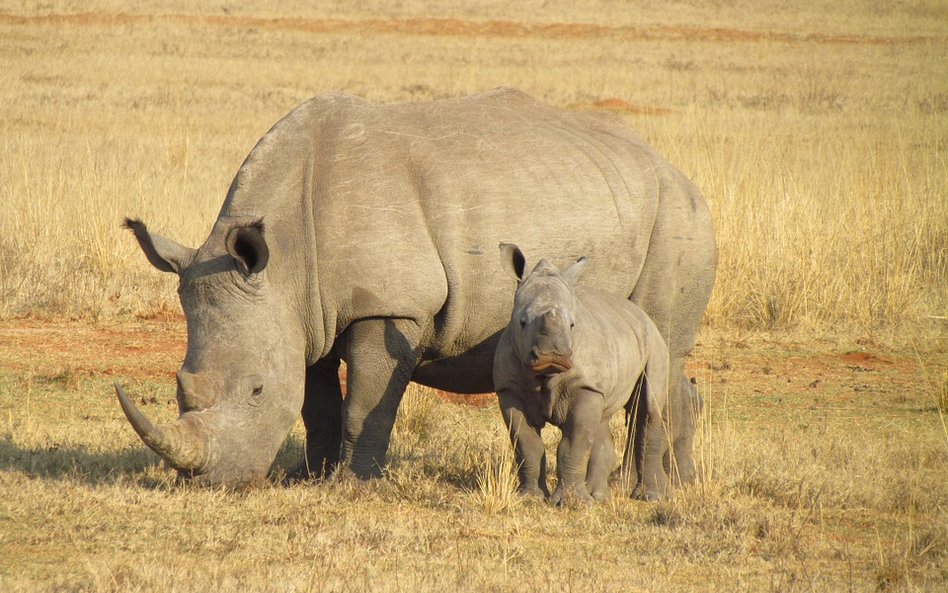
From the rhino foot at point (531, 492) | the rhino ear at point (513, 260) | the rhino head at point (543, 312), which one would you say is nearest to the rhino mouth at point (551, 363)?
the rhino head at point (543, 312)

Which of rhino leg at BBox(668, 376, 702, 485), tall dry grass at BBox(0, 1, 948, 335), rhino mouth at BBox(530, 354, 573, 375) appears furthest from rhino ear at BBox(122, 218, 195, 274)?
tall dry grass at BBox(0, 1, 948, 335)

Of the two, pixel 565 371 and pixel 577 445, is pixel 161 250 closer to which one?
pixel 565 371

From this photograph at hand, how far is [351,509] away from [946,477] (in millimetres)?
3455

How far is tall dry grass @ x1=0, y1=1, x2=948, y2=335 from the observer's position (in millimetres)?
12164

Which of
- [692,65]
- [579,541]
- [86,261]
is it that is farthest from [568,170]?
[692,65]

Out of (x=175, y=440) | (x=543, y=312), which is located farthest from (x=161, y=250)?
(x=543, y=312)

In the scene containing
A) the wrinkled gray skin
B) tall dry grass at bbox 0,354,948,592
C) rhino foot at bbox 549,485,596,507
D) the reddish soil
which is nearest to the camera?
tall dry grass at bbox 0,354,948,592

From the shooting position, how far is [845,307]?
39.9 ft

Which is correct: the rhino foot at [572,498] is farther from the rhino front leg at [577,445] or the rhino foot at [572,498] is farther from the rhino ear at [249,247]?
the rhino ear at [249,247]

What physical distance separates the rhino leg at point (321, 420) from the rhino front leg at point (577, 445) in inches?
58.5

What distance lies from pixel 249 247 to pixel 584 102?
23.0 metres

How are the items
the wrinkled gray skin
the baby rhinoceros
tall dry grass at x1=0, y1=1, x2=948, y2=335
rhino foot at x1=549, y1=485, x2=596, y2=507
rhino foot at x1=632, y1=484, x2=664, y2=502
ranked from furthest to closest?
tall dry grass at x1=0, y1=1, x2=948, y2=335
rhino foot at x1=632, y1=484, x2=664, y2=502
rhino foot at x1=549, y1=485, x2=596, y2=507
the wrinkled gray skin
the baby rhinoceros

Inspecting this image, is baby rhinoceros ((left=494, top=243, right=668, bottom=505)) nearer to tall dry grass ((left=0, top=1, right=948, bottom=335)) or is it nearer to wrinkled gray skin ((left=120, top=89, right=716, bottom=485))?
wrinkled gray skin ((left=120, top=89, right=716, bottom=485))

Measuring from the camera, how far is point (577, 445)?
630cm
